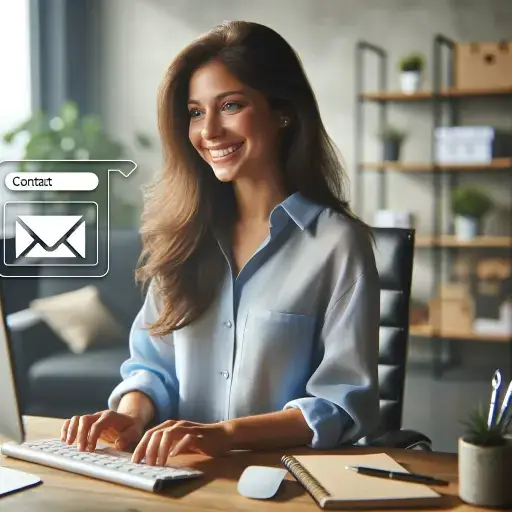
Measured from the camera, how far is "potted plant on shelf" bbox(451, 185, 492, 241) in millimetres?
2125

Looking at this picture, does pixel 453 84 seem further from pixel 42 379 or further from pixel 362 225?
pixel 42 379

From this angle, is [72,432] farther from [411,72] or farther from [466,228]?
[411,72]

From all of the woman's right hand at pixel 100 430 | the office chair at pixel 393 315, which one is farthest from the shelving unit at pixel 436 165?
the woman's right hand at pixel 100 430

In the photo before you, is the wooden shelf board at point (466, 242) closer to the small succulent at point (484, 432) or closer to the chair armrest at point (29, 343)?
the chair armrest at point (29, 343)

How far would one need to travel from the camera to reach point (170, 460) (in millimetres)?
1014

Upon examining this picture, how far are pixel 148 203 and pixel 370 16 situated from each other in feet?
2.56

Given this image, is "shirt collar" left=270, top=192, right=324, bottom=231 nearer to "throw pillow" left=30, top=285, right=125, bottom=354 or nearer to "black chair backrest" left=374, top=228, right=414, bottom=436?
"black chair backrest" left=374, top=228, right=414, bottom=436

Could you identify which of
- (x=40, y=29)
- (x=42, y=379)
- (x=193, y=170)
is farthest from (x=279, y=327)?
(x=40, y=29)

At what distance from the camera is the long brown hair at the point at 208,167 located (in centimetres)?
133

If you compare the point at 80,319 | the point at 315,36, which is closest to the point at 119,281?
the point at 80,319

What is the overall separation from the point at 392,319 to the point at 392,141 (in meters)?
0.89

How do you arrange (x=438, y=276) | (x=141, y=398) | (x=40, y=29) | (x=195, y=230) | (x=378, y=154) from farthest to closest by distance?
(x=438, y=276) → (x=378, y=154) → (x=40, y=29) → (x=195, y=230) → (x=141, y=398)

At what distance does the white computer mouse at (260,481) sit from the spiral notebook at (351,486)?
0.03 metres

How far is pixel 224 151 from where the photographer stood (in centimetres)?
136
